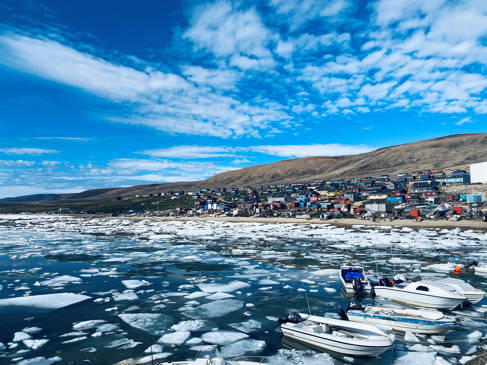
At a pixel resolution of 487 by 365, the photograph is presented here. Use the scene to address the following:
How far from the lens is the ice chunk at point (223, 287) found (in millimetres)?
21266

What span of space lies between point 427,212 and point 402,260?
45208 mm

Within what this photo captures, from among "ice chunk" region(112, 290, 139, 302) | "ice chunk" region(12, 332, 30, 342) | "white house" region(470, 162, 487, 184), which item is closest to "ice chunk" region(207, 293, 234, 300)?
"ice chunk" region(112, 290, 139, 302)

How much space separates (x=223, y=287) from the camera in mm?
21984

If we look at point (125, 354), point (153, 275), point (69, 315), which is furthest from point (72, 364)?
point (153, 275)

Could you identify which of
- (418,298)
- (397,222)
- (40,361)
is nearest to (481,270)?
(418,298)

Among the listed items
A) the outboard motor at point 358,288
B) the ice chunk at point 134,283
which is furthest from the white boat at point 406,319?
the ice chunk at point 134,283

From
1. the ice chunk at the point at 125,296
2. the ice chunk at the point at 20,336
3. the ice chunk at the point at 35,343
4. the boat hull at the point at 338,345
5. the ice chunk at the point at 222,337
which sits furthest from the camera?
the ice chunk at the point at 125,296

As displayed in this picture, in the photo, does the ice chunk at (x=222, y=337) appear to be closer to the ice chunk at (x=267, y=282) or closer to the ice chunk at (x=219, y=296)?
the ice chunk at (x=219, y=296)

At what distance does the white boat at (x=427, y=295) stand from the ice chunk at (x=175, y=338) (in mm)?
12285

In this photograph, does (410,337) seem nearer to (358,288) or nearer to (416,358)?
(416,358)

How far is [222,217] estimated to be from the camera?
3829 inches

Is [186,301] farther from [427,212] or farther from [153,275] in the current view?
[427,212]

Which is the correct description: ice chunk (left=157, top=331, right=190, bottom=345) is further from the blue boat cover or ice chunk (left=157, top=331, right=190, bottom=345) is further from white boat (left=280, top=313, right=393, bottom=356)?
the blue boat cover

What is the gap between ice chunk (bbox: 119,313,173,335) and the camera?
1480cm
